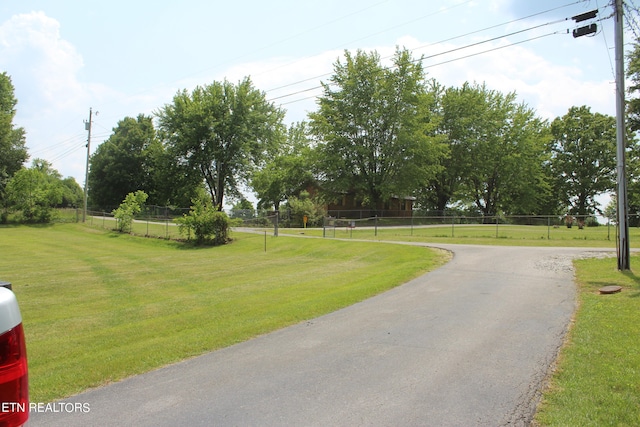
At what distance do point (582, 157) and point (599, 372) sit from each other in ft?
226

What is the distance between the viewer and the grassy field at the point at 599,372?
395 cm

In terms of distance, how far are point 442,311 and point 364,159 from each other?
45612 mm

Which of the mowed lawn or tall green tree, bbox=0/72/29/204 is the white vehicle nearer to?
the mowed lawn

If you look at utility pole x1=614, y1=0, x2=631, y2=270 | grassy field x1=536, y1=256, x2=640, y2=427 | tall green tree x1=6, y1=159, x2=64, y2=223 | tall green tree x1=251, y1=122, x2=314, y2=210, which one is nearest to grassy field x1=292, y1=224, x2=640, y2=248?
utility pole x1=614, y1=0, x2=631, y2=270

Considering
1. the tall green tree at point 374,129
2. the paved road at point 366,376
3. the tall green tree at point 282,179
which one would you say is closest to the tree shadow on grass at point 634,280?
the paved road at point 366,376

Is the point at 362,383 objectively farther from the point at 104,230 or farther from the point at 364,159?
the point at 364,159

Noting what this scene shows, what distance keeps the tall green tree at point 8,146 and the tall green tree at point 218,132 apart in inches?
682

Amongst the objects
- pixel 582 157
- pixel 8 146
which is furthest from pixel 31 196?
pixel 582 157

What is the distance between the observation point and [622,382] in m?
4.66

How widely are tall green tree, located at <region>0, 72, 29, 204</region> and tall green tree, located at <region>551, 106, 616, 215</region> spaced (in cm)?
7459

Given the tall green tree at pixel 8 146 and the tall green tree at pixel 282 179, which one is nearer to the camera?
the tall green tree at pixel 8 146

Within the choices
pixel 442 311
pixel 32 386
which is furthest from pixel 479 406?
pixel 32 386

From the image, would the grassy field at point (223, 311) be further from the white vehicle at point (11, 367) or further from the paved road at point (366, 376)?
the white vehicle at point (11, 367)

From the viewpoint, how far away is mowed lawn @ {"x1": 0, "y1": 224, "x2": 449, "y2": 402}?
19.3ft
